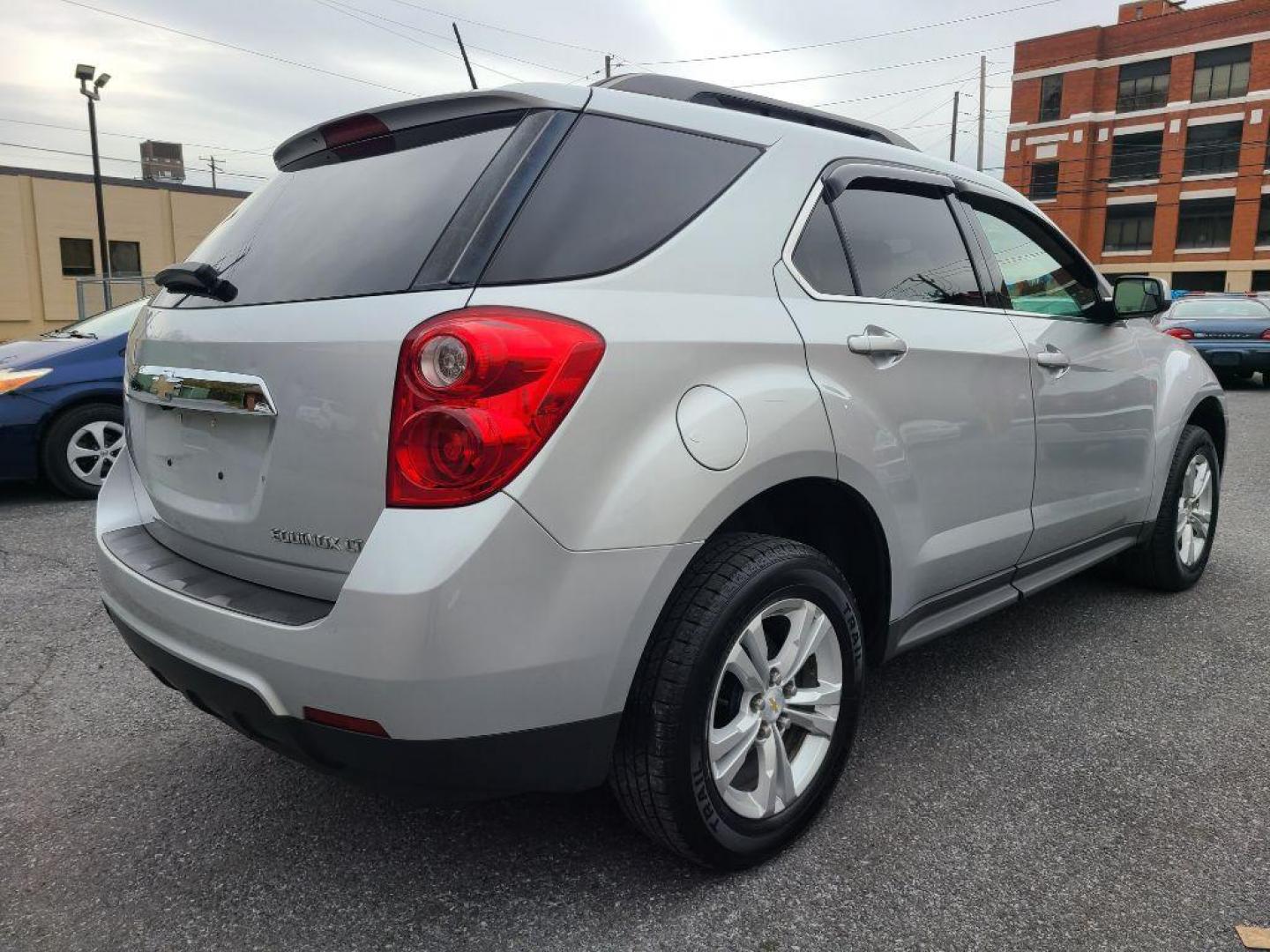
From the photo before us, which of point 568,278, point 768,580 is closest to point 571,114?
point 568,278

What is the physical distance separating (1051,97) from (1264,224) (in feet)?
39.3

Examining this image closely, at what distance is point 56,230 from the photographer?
32844 mm

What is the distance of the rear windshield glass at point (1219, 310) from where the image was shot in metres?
15.4

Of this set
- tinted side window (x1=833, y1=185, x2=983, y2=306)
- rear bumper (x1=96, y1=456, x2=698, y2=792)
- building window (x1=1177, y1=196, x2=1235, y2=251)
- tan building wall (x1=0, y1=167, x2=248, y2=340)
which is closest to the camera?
rear bumper (x1=96, y1=456, x2=698, y2=792)

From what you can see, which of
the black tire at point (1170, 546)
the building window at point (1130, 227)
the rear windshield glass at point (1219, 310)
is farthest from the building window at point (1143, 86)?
the black tire at point (1170, 546)

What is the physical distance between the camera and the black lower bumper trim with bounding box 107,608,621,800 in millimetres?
1789

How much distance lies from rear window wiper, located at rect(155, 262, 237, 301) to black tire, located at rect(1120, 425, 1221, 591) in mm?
→ 3663

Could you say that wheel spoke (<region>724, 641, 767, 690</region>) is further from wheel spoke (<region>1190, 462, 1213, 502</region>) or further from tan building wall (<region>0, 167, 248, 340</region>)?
tan building wall (<region>0, 167, 248, 340</region>)

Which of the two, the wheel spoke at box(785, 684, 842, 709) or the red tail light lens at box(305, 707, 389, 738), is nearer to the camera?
the red tail light lens at box(305, 707, 389, 738)

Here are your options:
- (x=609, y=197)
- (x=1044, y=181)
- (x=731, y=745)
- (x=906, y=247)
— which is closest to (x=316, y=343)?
(x=609, y=197)

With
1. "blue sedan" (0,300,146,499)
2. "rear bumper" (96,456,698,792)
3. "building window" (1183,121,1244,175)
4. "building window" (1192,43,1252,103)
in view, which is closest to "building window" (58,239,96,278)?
"blue sedan" (0,300,146,499)

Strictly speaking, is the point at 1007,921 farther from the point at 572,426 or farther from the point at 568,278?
the point at 568,278

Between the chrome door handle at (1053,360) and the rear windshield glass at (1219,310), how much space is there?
48.2 feet

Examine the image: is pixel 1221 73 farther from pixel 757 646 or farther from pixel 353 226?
pixel 353 226
